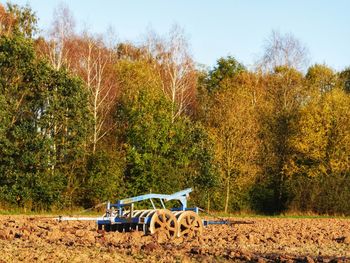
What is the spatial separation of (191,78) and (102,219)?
140 ft

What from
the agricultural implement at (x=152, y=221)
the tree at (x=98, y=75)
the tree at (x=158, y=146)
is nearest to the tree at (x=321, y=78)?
the tree at (x=158, y=146)

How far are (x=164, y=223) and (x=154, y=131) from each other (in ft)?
88.8

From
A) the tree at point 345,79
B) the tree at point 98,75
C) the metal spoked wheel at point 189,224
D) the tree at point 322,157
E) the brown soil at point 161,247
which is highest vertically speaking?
the tree at point 345,79

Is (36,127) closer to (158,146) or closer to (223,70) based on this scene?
(158,146)

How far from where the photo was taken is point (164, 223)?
23656 millimetres

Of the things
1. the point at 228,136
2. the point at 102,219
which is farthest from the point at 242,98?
the point at 102,219

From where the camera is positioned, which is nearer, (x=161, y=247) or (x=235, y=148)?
(x=161, y=247)

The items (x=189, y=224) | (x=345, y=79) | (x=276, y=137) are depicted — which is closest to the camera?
(x=189, y=224)

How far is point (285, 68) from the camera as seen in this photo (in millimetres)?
66062

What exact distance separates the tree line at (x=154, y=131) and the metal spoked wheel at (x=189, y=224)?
21.3 m

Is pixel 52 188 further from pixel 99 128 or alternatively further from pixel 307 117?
pixel 307 117

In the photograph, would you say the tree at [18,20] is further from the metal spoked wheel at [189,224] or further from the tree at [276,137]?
the metal spoked wheel at [189,224]

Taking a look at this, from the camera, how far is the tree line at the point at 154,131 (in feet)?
148

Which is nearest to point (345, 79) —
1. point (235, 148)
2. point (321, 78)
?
point (321, 78)
